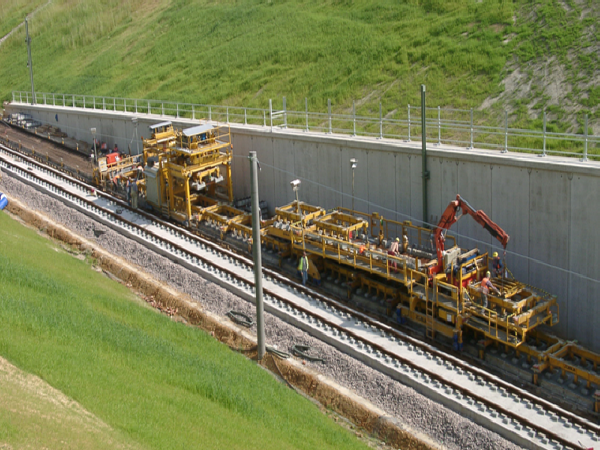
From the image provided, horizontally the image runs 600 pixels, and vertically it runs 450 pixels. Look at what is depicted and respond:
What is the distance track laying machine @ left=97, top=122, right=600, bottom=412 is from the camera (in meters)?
17.9

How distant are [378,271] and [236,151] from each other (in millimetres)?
12549

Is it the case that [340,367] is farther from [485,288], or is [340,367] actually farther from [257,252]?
[485,288]

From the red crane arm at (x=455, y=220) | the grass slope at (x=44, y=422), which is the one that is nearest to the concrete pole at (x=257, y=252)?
the red crane arm at (x=455, y=220)

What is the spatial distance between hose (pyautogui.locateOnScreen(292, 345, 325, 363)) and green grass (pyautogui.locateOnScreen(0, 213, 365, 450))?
1.53 metres

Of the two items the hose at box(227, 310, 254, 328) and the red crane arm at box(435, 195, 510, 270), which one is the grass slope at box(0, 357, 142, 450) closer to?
the hose at box(227, 310, 254, 328)

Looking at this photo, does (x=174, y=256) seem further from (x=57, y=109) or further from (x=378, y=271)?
(x=57, y=109)

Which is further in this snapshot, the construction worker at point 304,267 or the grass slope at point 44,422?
the construction worker at point 304,267

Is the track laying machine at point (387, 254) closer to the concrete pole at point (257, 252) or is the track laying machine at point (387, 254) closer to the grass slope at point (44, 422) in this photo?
the concrete pole at point (257, 252)

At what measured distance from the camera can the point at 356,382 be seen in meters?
17.6

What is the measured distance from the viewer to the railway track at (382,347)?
A: 1519 cm

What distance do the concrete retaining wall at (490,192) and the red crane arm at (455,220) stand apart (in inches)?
57.8

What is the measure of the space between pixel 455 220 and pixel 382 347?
4.31m

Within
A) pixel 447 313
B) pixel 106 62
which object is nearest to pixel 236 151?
pixel 447 313

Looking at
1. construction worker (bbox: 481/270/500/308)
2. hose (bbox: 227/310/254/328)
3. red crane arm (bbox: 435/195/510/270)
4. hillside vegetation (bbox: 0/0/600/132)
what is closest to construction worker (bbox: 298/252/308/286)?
hose (bbox: 227/310/254/328)
